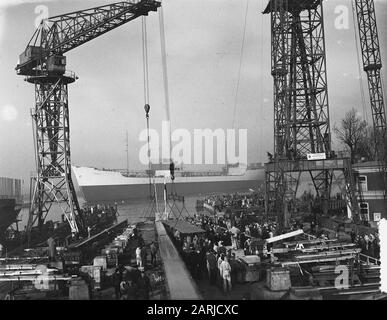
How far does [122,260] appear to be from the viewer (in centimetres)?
1484

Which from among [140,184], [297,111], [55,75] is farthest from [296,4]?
[140,184]

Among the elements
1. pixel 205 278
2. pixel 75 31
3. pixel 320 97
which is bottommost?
pixel 205 278

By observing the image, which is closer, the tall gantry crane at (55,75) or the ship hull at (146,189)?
the tall gantry crane at (55,75)

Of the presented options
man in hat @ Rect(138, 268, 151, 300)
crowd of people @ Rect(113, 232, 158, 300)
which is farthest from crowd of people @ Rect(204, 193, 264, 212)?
man in hat @ Rect(138, 268, 151, 300)

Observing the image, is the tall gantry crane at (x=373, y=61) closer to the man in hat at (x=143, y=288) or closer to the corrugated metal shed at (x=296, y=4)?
the corrugated metal shed at (x=296, y=4)

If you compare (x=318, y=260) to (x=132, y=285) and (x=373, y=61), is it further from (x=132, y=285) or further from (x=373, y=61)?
(x=373, y=61)

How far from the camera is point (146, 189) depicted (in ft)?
295

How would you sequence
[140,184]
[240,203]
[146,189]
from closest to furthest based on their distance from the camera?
[240,203] → [140,184] → [146,189]

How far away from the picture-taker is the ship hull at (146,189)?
279ft

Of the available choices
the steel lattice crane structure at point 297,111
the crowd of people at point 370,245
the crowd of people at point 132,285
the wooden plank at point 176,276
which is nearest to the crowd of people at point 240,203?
the steel lattice crane structure at point 297,111

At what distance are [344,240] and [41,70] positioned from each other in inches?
801

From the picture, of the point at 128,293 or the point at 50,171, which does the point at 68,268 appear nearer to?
the point at 128,293

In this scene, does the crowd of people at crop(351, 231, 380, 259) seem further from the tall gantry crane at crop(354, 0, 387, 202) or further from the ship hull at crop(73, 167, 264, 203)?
the ship hull at crop(73, 167, 264, 203)
